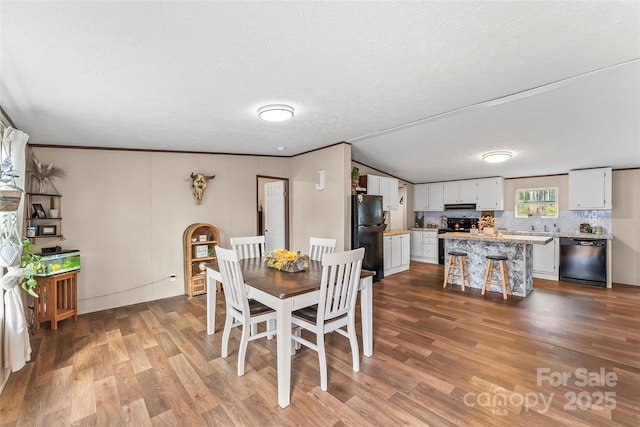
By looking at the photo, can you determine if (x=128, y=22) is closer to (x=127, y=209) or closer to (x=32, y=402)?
(x=32, y=402)

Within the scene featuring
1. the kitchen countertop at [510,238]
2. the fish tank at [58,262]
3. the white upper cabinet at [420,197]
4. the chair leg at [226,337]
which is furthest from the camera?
Result: the white upper cabinet at [420,197]

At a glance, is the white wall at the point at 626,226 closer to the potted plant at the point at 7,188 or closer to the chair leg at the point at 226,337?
the chair leg at the point at 226,337

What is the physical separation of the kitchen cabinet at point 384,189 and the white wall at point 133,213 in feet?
8.15

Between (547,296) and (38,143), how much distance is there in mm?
7394

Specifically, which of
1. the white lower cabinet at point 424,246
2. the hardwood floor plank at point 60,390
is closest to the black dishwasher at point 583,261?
the white lower cabinet at point 424,246

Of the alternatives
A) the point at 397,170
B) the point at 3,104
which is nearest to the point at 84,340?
the point at 3,104

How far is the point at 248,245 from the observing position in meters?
3.72

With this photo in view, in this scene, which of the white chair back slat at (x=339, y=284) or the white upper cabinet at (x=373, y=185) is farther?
the white upper cabinet at (x=373, y=185)

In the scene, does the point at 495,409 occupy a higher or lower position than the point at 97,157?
lower

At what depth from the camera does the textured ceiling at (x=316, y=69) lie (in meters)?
1.41

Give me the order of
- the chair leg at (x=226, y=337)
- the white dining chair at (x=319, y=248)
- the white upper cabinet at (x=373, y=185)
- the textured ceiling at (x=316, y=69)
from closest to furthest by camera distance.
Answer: the textured ceiling at (x=316, y=69) < the chair leg at (x=226, y=337) < the white dining chair at (x=319, y=248) < the white upper cabinet at (x=373, y=185)

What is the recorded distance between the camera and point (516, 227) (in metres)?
6.03

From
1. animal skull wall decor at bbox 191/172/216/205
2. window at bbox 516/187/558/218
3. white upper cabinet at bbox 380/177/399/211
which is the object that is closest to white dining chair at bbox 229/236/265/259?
animal skull wall decor at bbox 191/172/216/205

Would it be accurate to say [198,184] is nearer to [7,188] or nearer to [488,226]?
[7,188]
